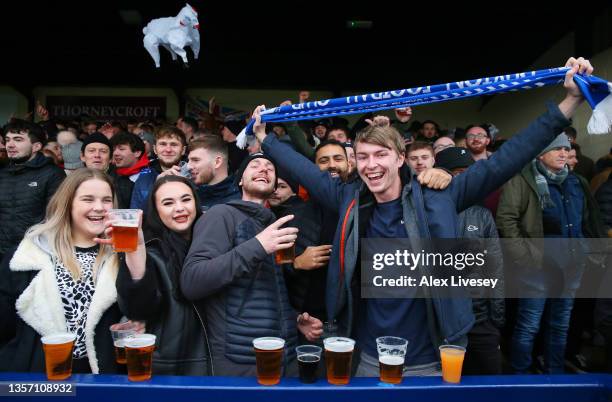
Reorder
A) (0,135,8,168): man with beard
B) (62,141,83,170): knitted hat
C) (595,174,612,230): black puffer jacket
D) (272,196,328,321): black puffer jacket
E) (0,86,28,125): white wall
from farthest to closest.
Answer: (0,86,28,125): white wall, (0,135,8,168): man with beard, (62,141,83,170): knitted hat, (595,174,612,230): black puffer jacket, (272,196,328,321): black puffer jacket

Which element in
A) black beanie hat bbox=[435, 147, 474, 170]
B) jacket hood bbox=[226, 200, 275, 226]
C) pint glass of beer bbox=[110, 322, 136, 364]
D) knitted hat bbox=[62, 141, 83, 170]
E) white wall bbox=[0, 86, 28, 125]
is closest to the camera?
pint glass of beer bbox=[110, 322, 136, 364]

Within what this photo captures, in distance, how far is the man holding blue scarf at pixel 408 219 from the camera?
1.90 m

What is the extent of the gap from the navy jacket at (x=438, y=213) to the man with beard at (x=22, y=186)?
102 inches

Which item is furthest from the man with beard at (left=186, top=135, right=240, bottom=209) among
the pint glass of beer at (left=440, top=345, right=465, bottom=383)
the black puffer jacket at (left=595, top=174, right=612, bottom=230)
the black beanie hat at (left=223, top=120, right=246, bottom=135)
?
the black puffer jacket at (left=595, top=174, right=612, bottom=230)

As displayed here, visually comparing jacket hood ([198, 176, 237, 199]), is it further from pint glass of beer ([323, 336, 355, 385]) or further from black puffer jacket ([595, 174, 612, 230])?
black puffer jacket ([595, 174, 612, 230])

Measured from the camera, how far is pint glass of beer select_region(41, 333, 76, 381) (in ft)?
4.94

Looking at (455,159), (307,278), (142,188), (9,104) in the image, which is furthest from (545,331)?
(9,104)

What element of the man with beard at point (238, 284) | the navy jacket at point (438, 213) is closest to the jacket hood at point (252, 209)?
the man with beard at point (238, 284)

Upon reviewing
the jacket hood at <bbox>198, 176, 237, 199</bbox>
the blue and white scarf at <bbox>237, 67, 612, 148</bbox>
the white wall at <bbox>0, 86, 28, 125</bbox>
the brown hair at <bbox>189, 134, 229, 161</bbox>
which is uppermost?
the white wall at <bbox>0, 86, 28, 125</bbox>

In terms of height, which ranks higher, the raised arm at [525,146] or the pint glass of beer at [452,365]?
the raised arm at [525,146]

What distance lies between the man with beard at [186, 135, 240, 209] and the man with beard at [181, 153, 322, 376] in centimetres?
96

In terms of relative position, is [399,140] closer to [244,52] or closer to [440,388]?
[440,388]

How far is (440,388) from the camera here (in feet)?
4.86

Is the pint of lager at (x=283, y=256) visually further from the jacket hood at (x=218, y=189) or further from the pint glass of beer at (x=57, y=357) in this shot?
the jacket hood at (x=218, y=189)
